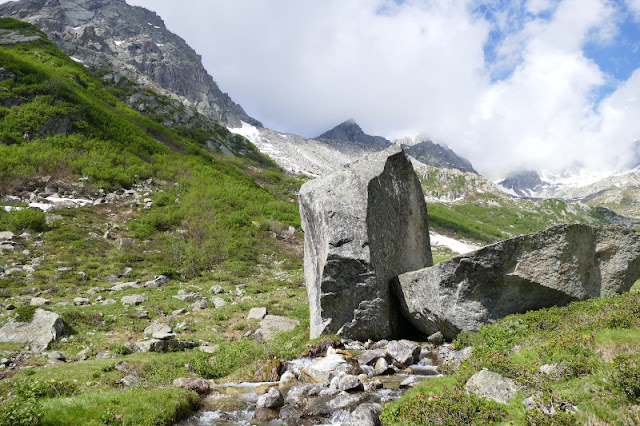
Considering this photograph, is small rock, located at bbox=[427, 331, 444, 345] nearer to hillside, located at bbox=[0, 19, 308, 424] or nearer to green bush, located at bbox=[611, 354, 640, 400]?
hillside, located at bbox=[0, 19, 308, 424]

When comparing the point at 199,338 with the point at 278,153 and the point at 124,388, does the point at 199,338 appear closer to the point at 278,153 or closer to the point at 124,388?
the point at 124,388

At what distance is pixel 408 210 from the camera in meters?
20.9

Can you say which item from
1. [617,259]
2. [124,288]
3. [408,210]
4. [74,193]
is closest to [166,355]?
[124,288]

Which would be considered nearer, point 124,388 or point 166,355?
point 124,388

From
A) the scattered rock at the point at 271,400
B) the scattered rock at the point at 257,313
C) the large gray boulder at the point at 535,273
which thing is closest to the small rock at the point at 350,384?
the scattered rock at the point at 271,400

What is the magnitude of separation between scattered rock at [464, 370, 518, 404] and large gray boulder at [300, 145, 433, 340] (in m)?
7.62

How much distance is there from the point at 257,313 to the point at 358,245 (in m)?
10.3

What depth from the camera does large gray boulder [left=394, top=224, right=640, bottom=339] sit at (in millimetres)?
13930

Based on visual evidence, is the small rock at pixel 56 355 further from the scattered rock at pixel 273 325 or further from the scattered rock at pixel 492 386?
the scattered rock at pixel 492 386

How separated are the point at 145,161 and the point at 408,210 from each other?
53992mm

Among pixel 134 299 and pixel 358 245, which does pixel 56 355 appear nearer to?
pixel 134 299

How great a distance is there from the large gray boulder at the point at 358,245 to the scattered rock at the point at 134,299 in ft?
44.1

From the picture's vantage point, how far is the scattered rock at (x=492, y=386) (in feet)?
29.3

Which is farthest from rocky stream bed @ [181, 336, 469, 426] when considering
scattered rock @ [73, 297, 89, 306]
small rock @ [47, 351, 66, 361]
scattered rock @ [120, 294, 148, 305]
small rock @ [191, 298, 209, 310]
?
scattered rock @ [73, 297, 89, 306]
